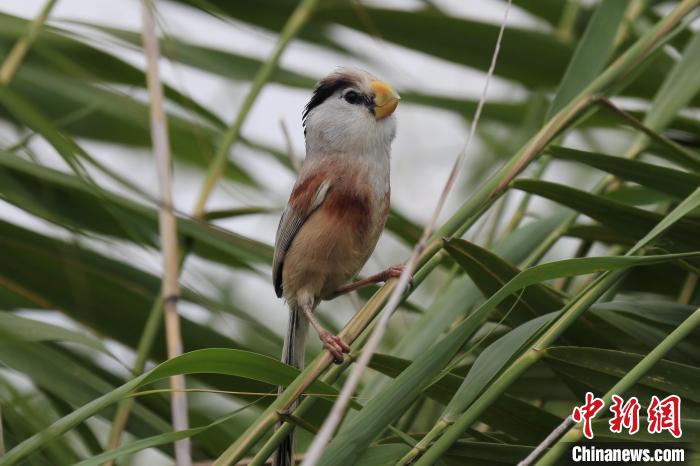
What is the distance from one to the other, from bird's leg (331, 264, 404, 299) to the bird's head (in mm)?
355

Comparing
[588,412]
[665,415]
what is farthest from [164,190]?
[665,415]

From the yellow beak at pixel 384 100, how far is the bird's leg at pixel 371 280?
46cm

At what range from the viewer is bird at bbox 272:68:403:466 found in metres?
2.59

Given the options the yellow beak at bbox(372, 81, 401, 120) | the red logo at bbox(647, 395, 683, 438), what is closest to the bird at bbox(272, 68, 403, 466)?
the yellow beak at bbox(372, 81, 401, 120)

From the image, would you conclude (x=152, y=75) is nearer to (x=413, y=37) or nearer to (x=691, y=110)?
(x=413, y=37)

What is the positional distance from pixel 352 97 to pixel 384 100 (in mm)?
126

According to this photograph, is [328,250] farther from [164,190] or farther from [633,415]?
[633,415]

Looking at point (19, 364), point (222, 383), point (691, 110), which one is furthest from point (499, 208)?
point (19, 364)

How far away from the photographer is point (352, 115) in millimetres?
2746

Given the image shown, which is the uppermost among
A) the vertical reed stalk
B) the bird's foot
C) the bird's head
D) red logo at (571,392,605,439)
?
the bird's head

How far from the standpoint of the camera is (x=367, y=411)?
5.58ft

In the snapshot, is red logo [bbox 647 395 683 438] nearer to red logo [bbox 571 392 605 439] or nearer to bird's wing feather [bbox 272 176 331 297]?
red logo [bbox 571 392 605 439]

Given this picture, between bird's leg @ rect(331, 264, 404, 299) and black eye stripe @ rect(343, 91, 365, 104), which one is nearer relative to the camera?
bird's leg @ rect(331, 264, 404, 299)

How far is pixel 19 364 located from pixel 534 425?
44.5 inches
